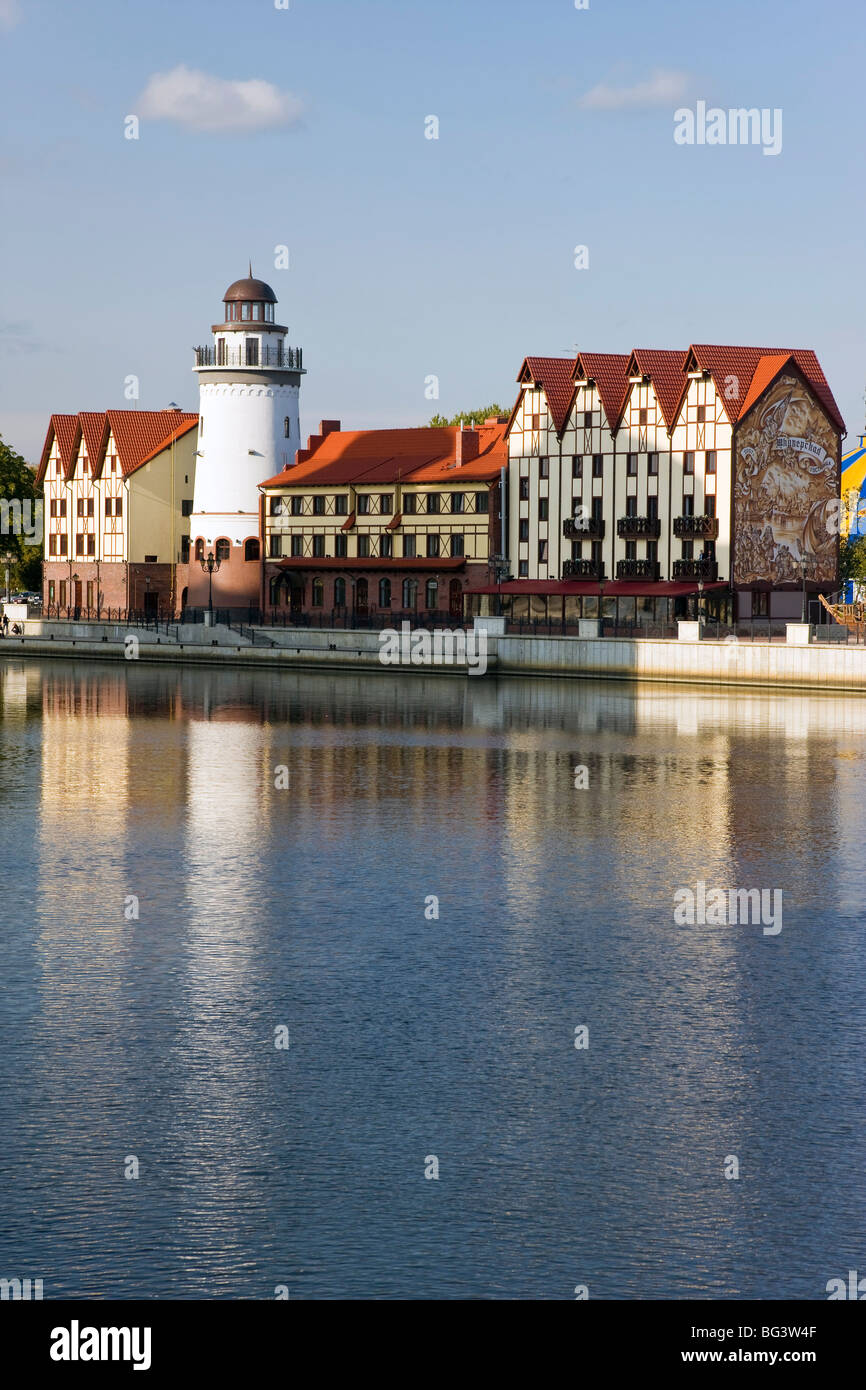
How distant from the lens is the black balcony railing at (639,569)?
292 feet

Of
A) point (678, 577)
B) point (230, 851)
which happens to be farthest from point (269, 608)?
point (230, 851)

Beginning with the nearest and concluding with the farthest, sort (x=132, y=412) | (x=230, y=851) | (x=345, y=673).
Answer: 1. (x=230, y=851)
2. (x=345, y=673)
3. (x=132, y=412)

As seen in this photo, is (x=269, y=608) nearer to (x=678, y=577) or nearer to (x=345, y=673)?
(x=345, y=673)

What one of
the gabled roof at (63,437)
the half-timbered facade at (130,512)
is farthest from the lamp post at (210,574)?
the gabled roof at (63,437)

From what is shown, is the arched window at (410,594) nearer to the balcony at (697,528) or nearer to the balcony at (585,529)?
the balcony at (585,529)

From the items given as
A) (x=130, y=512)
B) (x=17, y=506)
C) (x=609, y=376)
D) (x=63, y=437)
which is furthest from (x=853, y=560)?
(x=17, y=506)

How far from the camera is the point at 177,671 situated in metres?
90.8

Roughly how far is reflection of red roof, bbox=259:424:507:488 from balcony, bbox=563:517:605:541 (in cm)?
604

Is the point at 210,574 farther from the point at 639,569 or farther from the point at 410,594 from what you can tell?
the point at 639,569

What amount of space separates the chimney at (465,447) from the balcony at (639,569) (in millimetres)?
15399

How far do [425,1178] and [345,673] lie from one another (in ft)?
242

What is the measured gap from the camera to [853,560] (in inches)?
4596

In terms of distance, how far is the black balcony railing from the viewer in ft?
292
